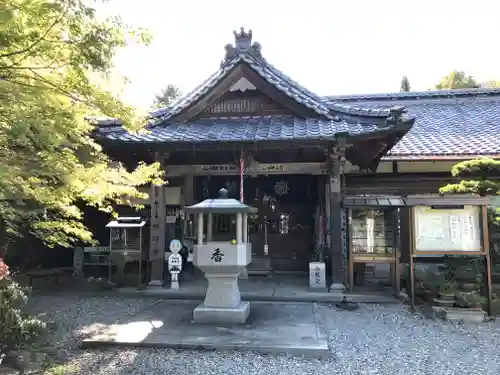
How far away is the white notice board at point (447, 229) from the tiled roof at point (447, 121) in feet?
9.28

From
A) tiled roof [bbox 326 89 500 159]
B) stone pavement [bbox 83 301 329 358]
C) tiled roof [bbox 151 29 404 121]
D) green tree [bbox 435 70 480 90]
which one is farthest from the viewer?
green tree [bbox 435 70 480 90]

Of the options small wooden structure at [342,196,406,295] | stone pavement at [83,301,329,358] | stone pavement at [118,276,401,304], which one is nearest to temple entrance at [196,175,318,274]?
stone pavement at [118,276,401,304]

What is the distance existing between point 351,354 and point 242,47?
8.67 meters

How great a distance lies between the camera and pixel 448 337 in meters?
6.36

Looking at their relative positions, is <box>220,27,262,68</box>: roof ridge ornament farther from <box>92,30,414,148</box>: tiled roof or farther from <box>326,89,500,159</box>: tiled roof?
<box>326,89,500,159</box>: tiled roof

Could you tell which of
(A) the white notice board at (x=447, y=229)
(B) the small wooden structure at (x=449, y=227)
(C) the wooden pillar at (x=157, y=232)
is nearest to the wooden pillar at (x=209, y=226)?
(C) the wooden pillar at (x=157, y=232)

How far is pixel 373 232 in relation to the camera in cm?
888

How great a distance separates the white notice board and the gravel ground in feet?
4.71

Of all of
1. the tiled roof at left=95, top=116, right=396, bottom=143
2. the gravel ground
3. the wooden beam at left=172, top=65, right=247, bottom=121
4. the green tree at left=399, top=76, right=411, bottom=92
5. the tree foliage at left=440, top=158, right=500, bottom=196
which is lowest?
the gravel ground

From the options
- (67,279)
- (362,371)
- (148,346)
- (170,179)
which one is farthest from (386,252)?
(67,279)

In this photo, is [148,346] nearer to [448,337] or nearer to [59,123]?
[59,123]

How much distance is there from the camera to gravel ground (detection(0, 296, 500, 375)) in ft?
16.4

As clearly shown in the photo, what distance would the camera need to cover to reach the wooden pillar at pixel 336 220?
29.6ft

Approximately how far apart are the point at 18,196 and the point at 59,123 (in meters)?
0.90
